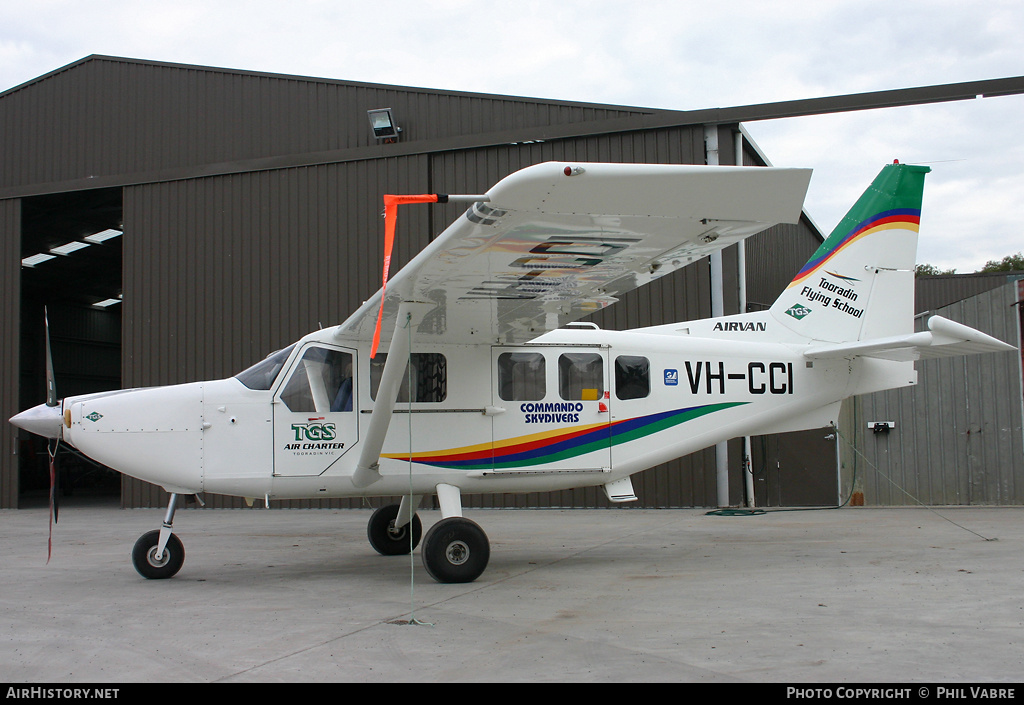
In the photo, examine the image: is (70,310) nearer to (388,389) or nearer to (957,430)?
(388,389)

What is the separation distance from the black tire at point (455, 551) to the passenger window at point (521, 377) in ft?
5.67

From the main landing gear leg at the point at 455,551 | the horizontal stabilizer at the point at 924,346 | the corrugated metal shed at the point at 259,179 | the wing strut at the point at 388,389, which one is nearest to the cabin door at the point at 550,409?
the main landing gear leg at the point at 455,551

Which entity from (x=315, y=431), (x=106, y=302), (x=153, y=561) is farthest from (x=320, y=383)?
(x=106, y=302)

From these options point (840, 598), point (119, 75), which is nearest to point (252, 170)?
point (119, 75)

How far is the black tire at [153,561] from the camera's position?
7.92 meters

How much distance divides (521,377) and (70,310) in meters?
32.0

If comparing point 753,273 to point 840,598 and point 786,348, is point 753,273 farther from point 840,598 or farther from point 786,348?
point 840,598

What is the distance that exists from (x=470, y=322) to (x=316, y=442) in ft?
6.67

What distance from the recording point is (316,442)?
26.5 ft

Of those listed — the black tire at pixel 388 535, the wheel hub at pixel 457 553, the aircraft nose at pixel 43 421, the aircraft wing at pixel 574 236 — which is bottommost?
the black tire at pixel 388 535

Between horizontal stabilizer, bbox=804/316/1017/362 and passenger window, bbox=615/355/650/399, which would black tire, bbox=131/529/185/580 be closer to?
passenger window, bbox=615/355/650/399

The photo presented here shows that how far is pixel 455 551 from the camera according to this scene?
24.3ft

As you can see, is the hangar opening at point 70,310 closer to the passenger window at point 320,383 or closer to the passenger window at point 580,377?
the passenger window at point 320,383

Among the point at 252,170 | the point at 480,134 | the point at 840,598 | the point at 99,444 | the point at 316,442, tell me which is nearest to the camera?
the point at 840,598
